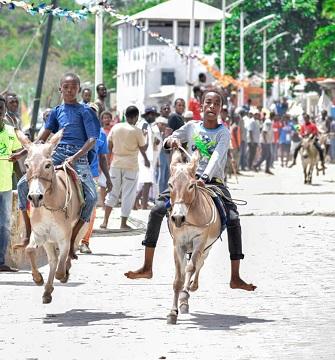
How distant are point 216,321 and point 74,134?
9.29ft

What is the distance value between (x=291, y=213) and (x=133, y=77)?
86356 mm

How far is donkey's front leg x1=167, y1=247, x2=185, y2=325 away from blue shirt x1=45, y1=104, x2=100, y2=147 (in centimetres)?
214

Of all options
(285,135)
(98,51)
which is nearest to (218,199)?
(98,51)

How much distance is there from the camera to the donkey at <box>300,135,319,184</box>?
132 ft

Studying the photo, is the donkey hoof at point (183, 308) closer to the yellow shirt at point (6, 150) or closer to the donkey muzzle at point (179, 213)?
the donkey muzzle at point (179, 213)

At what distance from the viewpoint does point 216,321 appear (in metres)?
12.9

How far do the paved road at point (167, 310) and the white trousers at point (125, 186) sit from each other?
1628 mm

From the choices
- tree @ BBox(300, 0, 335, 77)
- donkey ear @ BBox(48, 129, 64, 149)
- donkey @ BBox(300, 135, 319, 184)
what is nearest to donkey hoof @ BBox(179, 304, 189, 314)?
donkey ear @ BBox(48, 129, 64, 149)

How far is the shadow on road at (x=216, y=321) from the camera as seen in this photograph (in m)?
12.6

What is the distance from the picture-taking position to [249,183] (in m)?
40.9

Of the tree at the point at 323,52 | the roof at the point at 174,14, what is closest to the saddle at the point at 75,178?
the tree at the point at 323,52

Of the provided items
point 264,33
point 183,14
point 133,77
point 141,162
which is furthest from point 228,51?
point 141,162

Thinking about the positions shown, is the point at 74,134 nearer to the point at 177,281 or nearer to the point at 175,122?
the point at 177,281

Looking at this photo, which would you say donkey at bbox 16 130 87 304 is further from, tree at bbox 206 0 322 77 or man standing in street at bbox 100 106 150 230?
tree at bbox 206 0 322 77
